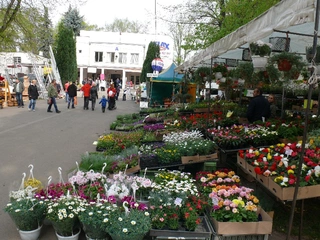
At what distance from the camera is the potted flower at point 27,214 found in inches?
136

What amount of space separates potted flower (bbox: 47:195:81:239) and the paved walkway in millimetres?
346

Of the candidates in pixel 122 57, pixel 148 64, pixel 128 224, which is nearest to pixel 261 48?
pixel 128 224

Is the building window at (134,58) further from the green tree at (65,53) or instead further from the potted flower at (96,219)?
the potted flower at (96,219)

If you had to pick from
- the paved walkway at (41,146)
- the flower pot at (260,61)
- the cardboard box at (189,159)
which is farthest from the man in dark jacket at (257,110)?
the paved walkway at (41,146)

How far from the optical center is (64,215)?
128 inches

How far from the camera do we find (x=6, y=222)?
13.3 feet

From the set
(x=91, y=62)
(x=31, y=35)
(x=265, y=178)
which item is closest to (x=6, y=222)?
(x=265, y=178)

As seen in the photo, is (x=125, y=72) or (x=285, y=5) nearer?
(x=285, y=5)

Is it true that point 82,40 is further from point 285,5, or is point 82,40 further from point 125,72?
point 285,5

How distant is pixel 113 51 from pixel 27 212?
3977 cm

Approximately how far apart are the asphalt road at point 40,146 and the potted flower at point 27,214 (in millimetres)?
214

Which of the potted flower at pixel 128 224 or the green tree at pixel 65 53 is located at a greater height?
the green tree at pixel 65 53

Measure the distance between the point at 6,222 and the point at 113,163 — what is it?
6.47 feet

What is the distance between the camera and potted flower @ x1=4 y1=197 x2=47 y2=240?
3444mm
